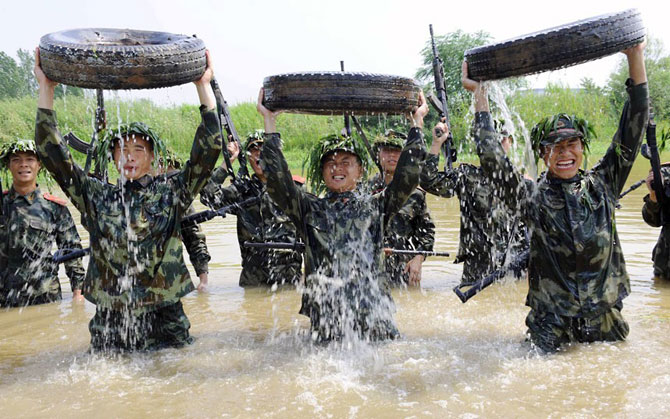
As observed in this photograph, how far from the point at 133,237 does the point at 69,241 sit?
2.63 m


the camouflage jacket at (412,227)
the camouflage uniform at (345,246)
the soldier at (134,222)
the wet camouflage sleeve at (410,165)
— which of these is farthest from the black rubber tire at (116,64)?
the camouflage jacket at (412,227)

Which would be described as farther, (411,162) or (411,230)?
(411,230)

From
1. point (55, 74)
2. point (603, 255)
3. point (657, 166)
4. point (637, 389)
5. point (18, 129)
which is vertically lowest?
point (637, 389)

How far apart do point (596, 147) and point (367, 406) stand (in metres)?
33.5

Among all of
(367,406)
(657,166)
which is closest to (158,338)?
(367,406)

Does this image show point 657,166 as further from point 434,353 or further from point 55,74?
point 55,74

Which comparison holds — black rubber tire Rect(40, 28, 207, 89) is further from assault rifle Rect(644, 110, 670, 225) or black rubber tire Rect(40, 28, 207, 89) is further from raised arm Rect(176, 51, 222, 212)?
assault rifle Rect(644, 110, 670, 225)

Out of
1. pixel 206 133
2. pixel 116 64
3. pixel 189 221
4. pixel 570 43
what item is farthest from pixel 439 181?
pixel 116 64

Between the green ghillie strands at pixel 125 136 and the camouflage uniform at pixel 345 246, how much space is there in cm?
89

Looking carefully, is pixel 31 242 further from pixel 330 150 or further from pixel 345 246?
pixel 345 246

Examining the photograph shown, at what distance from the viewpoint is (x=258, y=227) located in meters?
6.96

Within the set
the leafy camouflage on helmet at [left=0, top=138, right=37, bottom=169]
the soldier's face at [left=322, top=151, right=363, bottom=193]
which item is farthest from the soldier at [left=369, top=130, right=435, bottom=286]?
the leafy camouflage on helmet at [left=0, top=138, right=37, bottom=169]

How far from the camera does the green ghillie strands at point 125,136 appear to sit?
4.43 m

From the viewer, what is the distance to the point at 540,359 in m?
4.10
